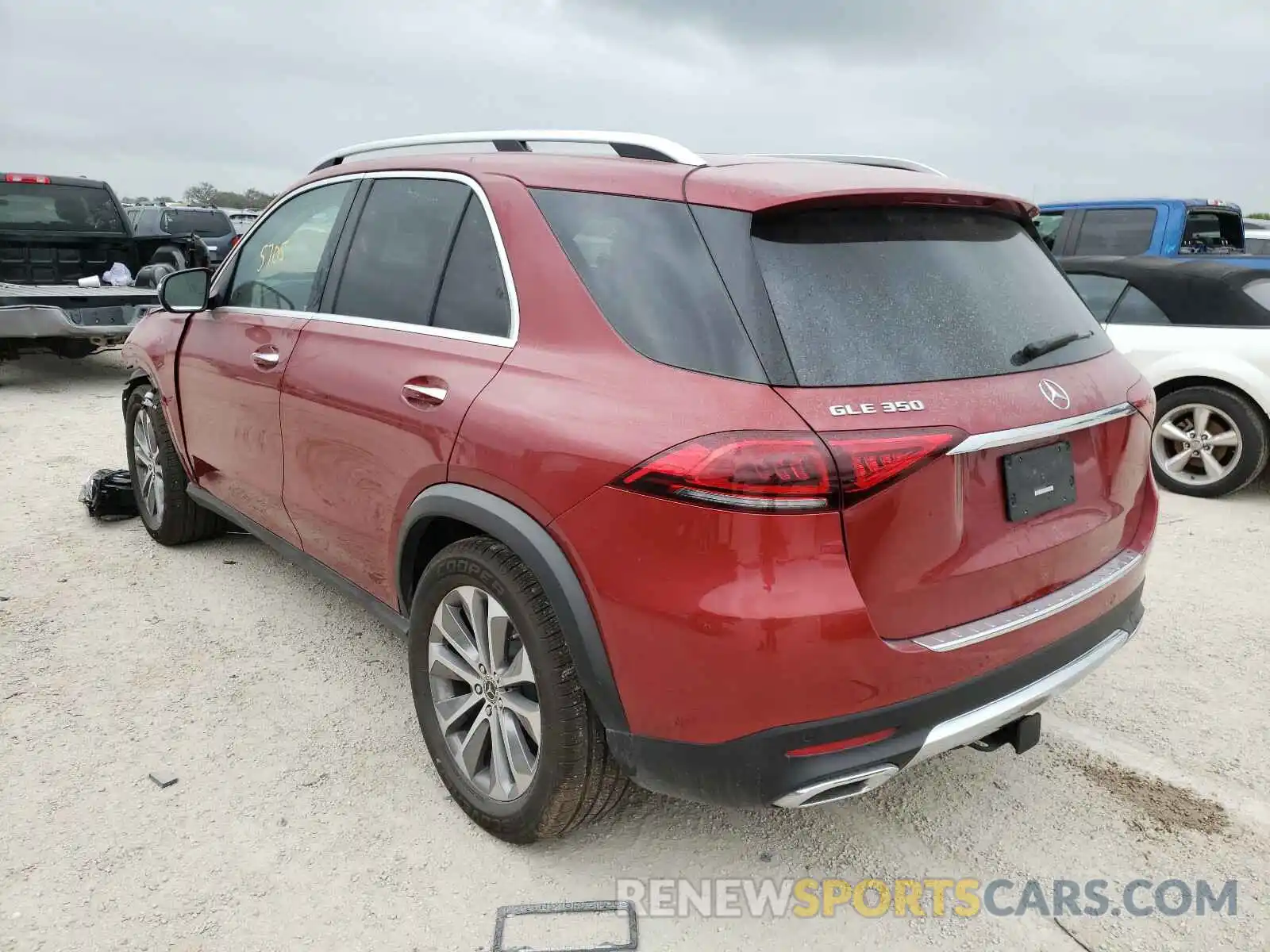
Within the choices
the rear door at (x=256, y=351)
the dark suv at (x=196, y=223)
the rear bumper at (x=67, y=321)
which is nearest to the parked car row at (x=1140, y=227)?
the rear door at (x=256, y=351)

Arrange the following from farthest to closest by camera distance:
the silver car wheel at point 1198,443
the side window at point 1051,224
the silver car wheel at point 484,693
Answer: the side window at point 1051,224, the silver car wheel at point 1198,443, the silver car wheel at point 484,693

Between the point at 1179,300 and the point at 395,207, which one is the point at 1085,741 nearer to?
the point at 395,207

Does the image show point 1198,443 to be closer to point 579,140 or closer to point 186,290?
point 579,140

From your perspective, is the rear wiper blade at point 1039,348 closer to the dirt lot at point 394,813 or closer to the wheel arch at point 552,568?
the wheel arch at point 552,568

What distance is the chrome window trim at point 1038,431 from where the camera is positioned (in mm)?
1952

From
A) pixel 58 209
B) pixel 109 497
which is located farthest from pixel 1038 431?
pixel 58 209

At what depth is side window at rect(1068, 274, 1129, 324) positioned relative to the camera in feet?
20.7

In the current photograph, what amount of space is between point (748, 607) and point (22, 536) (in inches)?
179

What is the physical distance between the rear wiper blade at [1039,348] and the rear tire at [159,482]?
3709 millimetres

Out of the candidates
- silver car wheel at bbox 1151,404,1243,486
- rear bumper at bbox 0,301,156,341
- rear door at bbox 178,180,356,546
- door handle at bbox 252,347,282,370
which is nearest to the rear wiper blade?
rear door at bbox 178,180,356,546

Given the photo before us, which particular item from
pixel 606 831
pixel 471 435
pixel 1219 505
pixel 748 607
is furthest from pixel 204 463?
pixel 1219 505

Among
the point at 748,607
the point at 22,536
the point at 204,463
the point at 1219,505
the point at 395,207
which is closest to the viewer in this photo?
the point at 748,607

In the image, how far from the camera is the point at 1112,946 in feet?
7.16

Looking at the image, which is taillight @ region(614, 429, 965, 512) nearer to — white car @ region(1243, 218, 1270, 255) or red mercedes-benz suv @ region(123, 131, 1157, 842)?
red mercedes-benz suv @ region(123, 131, 1157, 842)
